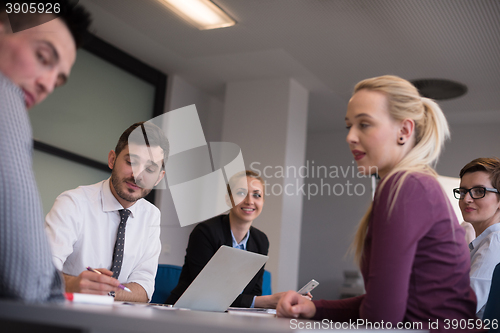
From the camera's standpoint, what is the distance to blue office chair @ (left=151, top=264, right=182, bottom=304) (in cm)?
242

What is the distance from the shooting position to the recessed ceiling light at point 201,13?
3443 mm

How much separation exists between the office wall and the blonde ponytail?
4924mm

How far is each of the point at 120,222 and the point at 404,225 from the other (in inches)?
54.4

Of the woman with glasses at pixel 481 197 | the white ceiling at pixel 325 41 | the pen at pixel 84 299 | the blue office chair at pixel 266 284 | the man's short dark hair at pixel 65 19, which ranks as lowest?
the blue office chair at pixel 266 284

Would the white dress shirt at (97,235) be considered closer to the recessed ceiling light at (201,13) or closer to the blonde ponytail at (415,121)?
the blonde ponytail at (415,121)

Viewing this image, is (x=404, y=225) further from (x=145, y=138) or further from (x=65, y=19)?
(x=145, y=138)

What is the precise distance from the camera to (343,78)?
4641mm

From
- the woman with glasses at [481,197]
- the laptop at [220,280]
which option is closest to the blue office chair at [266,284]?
the woman with glasses at [481,197]

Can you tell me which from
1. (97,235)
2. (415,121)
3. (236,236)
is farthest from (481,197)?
(97,235)

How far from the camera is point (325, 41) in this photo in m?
3.87

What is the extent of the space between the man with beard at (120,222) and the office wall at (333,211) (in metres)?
4.28

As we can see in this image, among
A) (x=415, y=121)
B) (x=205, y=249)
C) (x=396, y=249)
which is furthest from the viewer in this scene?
(x=205, y=249)

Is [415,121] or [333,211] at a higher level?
[333,211]

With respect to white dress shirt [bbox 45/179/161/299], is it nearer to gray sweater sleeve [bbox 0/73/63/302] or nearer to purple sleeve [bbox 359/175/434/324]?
gray sweater sleeve [bbox 0/73/63/302]
